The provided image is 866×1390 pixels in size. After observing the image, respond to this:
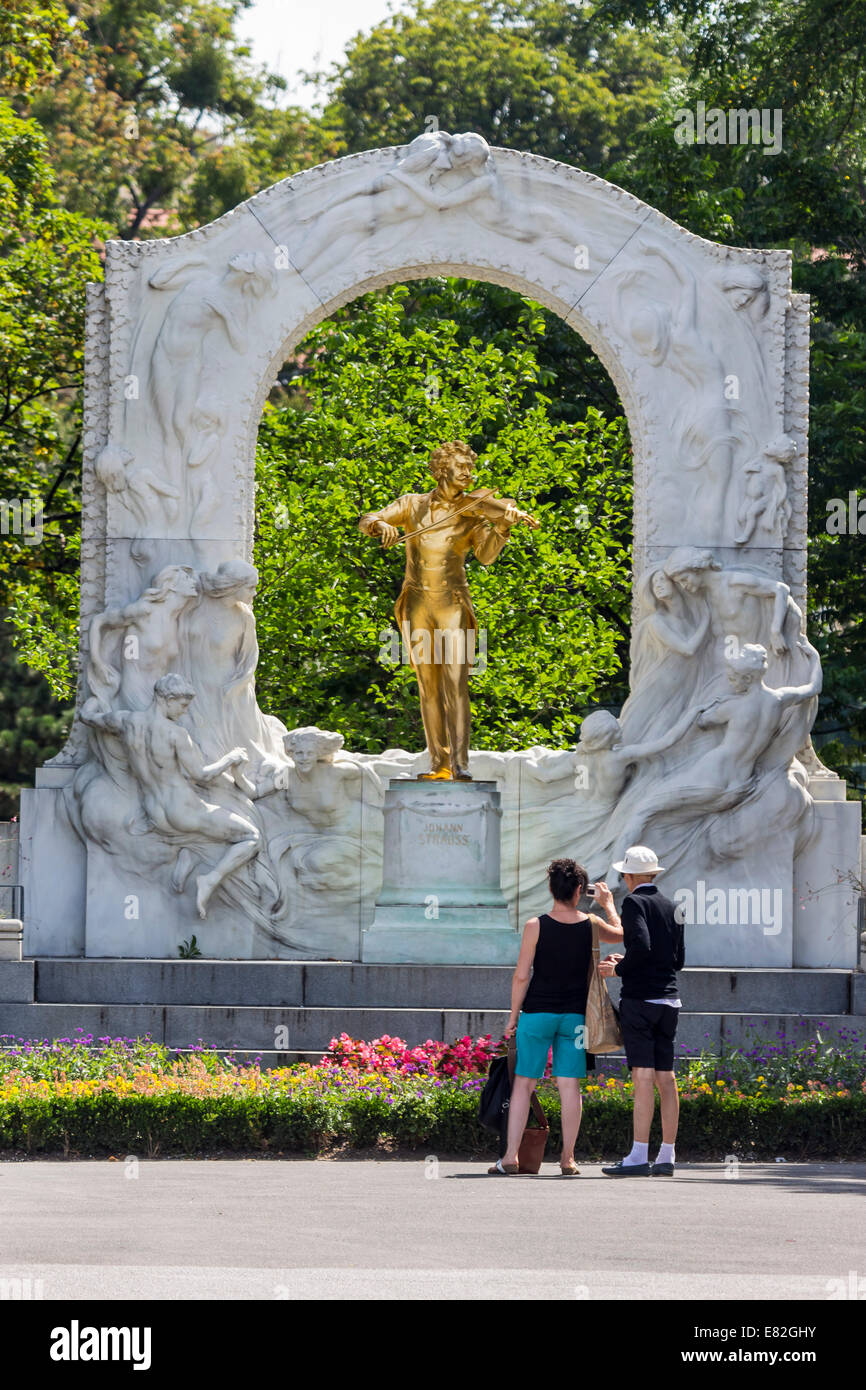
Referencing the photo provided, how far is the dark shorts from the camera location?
435 inches

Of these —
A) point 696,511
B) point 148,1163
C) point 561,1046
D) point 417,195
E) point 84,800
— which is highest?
point 417,195

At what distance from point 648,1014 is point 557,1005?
1.64 feet

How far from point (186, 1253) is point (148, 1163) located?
3862 mm

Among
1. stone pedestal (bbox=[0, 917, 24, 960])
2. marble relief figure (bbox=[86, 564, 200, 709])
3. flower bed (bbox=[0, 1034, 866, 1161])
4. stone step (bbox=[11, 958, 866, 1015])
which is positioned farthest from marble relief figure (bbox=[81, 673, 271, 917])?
flower bed (bbox=[0, 1034, 866, 1161])

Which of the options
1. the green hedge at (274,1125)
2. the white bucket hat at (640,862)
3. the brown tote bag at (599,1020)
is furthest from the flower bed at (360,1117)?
the white bucket hat at (640,862)

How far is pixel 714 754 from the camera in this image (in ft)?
53.8

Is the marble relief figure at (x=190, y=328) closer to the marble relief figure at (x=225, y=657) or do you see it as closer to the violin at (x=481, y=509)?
the marble relief figure at (x=225, y=657)

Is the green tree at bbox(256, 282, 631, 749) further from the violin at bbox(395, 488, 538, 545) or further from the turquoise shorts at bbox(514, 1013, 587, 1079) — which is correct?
the turquoise shorts at bbox(514, 1013, 587, 1079)

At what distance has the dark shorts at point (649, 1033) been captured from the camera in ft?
36.2

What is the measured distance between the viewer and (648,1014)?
36.3 feet

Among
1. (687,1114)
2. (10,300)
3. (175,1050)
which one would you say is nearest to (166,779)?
(175,1050)

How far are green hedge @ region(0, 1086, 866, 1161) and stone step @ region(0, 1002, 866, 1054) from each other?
2461 millimetres

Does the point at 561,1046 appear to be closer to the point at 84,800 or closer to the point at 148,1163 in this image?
the point at 148,1163
